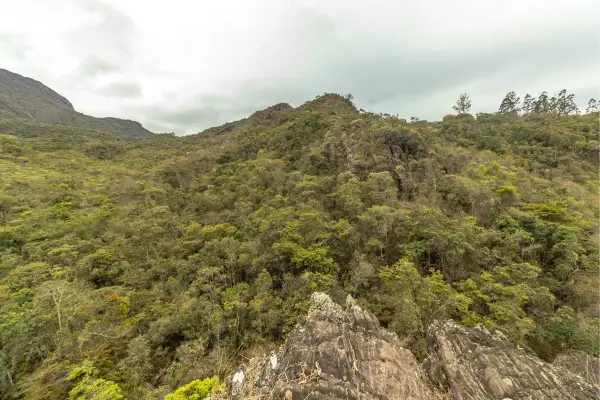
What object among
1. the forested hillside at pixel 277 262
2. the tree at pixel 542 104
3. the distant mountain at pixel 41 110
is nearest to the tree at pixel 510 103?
the tree at pixel 542 104

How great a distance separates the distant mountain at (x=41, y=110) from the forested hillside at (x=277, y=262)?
115228mm

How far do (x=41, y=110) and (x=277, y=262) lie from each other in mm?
160726

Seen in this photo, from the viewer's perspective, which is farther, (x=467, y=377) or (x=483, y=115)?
(x=483, y=115)

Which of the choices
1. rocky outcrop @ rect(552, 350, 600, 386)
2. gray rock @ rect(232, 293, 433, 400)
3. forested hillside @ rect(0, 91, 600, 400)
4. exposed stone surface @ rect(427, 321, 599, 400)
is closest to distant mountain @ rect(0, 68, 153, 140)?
forested hillside @ rect(0, 91, 600, 400)

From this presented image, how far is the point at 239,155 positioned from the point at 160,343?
105 ft

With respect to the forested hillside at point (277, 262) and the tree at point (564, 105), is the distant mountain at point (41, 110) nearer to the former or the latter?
the forested hillside at point (277, 262)

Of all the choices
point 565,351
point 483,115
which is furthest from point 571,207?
point 483,115

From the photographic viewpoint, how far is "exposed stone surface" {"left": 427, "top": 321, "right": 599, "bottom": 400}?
7.59 m

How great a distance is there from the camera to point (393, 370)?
8328 mm

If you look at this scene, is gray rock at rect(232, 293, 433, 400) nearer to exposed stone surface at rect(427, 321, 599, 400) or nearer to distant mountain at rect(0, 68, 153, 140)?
exposed stone surface at rect(427, 321, 599, 400)

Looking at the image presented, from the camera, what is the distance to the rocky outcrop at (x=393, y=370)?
7.60 m

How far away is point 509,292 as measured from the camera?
11281 mm

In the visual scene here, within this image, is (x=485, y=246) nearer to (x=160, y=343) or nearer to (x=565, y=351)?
(x=565, y=351)

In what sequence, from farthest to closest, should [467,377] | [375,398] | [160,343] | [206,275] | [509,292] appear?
[206,275], [160,343], [509,292], [467,377], [375,398]
